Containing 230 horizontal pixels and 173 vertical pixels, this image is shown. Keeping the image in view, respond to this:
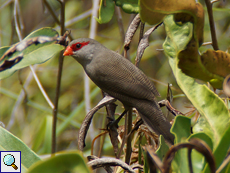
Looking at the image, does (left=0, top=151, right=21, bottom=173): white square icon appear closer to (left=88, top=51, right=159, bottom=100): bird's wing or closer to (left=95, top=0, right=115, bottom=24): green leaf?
(left=95, top=0, right=115, bottom=24): green leaf

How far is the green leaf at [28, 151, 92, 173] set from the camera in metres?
0.48

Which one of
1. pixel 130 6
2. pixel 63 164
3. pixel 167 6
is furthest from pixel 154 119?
pixel 63 164

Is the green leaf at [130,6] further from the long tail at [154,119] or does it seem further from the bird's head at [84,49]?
the bird's head at [84,49]

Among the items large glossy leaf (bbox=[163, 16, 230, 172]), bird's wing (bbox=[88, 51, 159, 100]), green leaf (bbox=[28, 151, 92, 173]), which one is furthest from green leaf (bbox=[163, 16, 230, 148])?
bird's wing (bbox=[88, 51, 159, 100])

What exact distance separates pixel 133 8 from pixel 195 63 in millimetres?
362

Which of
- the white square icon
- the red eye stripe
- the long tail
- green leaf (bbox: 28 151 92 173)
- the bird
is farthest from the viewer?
the red eye stripe

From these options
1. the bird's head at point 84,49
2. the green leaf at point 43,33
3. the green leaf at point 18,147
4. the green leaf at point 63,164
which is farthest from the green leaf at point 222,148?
the bird's head at point 84,49

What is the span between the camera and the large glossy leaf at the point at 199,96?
70 cm

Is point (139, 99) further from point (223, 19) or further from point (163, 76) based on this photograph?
point (223, 19)

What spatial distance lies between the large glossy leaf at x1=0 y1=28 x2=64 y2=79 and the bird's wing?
1.51 feet

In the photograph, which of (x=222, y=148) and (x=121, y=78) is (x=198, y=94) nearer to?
(x=222, y=148)

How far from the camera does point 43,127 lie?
84.4 inches

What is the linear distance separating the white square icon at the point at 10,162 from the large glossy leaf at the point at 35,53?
A: 0.27 m

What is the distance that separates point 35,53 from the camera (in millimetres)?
1055
